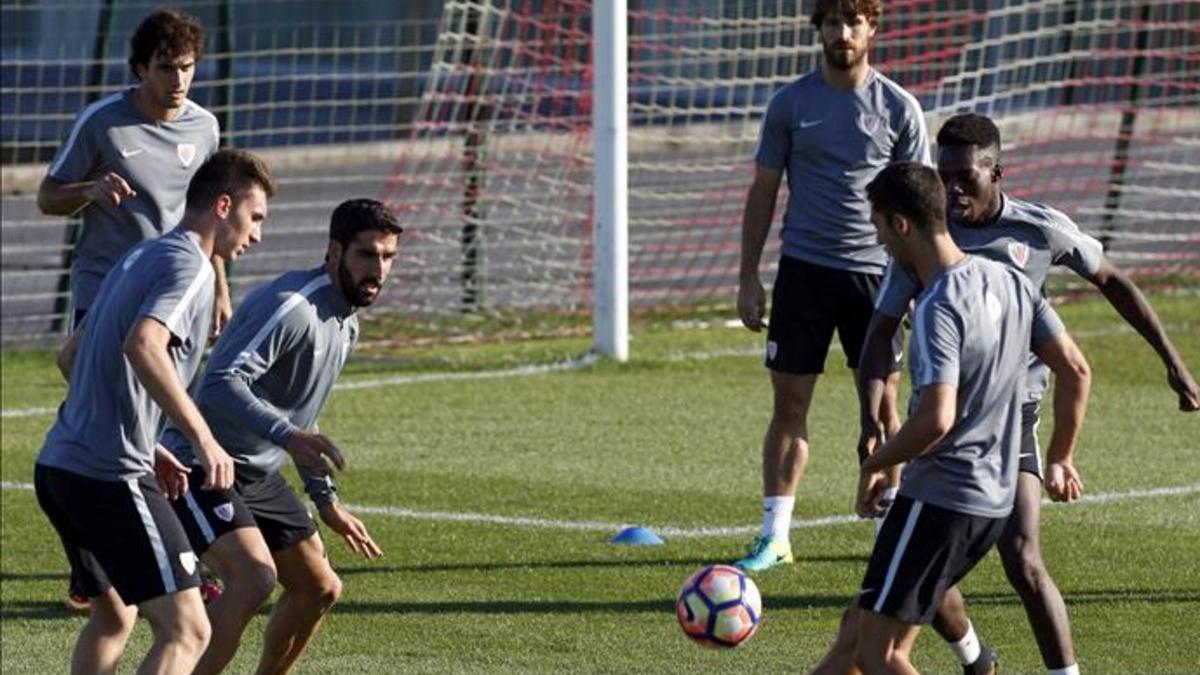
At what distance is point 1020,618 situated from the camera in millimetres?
9242

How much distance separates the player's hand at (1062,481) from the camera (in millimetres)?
7637

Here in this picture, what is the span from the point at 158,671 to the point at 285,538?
0.90 meters

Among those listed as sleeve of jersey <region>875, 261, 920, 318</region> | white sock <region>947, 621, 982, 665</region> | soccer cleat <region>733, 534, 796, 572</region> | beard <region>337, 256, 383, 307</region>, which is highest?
sleeve of jersey <region>875, 261, 920, 318</region>

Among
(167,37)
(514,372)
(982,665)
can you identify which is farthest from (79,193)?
(514,372)

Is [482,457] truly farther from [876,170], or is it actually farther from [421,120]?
[421,120]

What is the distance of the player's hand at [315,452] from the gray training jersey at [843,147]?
349cm

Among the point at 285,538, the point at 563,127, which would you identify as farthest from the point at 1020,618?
the point at 563,127

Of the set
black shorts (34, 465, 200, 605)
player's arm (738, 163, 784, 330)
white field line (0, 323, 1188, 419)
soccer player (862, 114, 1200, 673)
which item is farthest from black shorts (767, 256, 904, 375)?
white field line (0, 323, 1188, 419)

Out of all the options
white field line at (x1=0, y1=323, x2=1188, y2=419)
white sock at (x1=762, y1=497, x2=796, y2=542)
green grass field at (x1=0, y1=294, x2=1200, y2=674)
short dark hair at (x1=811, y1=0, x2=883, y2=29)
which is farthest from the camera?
white field line at (x1=0, y1=323, x2=1188, y2=419)

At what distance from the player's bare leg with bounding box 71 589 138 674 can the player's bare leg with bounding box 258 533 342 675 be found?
0.52 m

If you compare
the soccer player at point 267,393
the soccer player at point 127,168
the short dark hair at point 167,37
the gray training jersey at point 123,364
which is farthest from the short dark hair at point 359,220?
the soccer player at point 127,168

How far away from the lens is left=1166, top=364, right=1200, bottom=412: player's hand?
835cm

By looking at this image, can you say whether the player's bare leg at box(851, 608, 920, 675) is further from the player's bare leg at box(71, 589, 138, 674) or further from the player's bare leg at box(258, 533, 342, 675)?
the player's bare leg at box(71, 589, 138, 674)

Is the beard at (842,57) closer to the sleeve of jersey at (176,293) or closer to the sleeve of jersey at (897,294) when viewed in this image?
the sleeve of jersey at (897,294)
